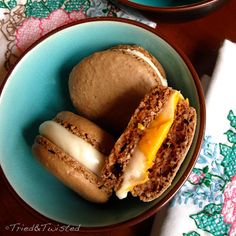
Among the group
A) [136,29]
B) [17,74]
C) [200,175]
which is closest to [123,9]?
[136,29]

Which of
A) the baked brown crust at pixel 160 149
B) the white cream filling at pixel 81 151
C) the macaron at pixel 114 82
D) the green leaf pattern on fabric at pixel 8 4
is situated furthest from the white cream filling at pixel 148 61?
the green leaf pattern on fabric at pixel 8 4

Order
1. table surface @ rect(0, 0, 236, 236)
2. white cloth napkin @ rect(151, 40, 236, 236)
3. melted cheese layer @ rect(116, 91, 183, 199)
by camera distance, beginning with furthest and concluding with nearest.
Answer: table surface @ rect(0, 0, 236, 236) < white cloth napkin @ rect(151, 40, 236, 236) < melted cheese layer @ rect(116, 91, 183, 199)

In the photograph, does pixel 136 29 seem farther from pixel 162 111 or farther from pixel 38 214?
pixel 38 214

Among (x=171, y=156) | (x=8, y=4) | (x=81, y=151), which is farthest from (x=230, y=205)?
(x=8, y=4)

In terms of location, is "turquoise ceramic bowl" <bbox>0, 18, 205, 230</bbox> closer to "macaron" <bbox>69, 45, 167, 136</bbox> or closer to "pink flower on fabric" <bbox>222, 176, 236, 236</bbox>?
"macaron" <bbox>69, 45, 167, 136</bbox>

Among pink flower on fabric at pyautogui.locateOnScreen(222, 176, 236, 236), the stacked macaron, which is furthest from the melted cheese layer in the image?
pink flower on fabric at pyautogui.locateOnScreen(222, 176, 236, 236)

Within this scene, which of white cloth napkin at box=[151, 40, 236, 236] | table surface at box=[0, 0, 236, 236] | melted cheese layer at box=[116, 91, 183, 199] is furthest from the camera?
table surface at box=[0, 0, 236, 236]

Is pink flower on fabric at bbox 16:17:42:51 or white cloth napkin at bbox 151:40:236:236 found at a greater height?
pink flower on fabric at bbox 16:17:42:51
